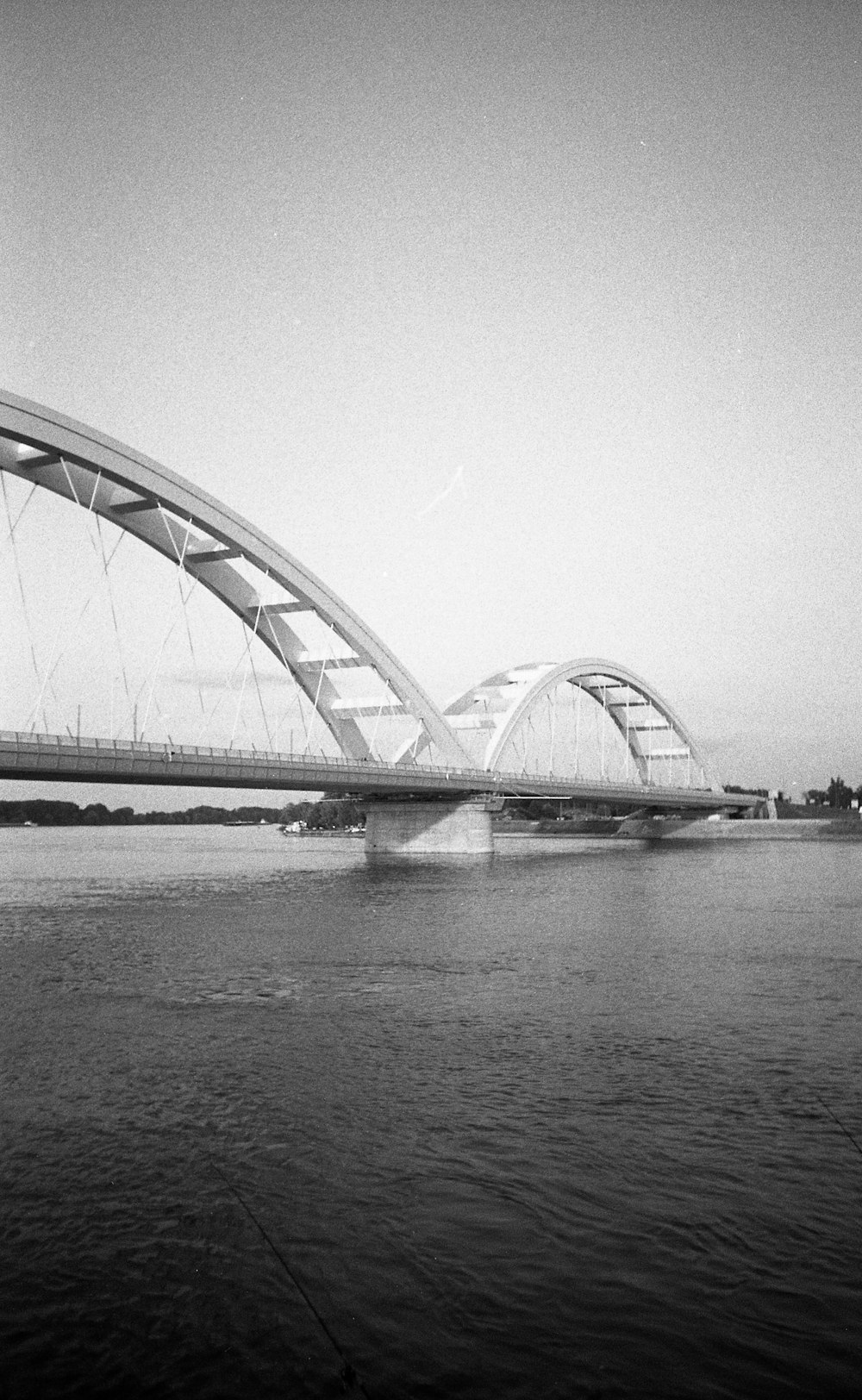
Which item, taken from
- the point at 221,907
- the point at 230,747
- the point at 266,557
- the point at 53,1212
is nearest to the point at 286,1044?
the point at 53,1212

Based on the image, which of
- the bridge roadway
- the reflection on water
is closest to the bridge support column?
the bridge roadway

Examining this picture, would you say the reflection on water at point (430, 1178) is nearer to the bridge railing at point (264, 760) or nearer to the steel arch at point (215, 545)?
the bridge railing at point (264, 760)

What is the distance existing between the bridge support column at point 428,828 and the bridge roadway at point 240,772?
107 centimetres

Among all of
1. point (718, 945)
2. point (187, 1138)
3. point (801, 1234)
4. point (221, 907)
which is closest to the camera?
point (801, 1234)

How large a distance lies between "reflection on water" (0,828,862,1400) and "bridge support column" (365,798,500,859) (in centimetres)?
3864

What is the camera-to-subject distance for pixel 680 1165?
8.55 meters

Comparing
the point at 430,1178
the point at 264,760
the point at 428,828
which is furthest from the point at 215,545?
the point at 430,1178

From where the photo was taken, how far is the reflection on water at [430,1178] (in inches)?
228

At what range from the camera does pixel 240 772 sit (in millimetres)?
37781

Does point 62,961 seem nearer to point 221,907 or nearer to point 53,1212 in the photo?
point 221,907

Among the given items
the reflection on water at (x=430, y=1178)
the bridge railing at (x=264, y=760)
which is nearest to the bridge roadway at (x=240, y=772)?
the bridge railing at (x=264, y=760)

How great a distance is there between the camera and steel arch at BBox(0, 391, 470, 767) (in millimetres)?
33547

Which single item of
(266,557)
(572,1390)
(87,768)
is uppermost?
(266,557)

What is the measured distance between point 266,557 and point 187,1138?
117 feet
